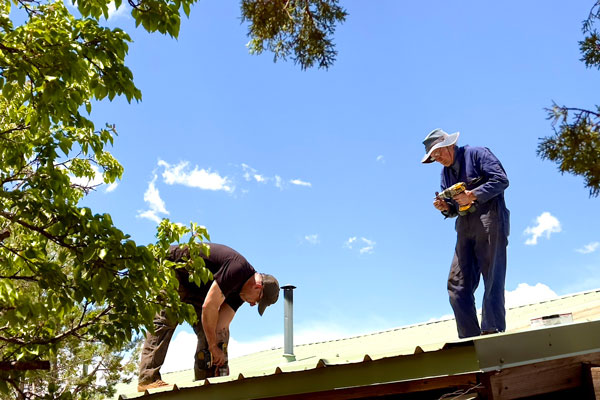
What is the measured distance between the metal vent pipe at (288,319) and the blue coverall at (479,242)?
3605 millimetres

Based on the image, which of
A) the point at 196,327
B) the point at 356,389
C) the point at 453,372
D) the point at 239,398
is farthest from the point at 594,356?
the point at 196,327

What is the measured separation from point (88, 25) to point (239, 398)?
3.13 m

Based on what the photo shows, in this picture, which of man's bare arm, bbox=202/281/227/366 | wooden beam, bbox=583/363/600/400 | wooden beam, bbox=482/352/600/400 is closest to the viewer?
wooden beam, bbox=482/352/600/400

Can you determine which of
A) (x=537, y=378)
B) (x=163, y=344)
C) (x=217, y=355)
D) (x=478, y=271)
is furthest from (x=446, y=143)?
(x=163, y=344)

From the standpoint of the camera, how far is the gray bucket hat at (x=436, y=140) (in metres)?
4.92

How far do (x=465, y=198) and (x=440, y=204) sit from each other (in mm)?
278

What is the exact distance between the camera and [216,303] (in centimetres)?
558

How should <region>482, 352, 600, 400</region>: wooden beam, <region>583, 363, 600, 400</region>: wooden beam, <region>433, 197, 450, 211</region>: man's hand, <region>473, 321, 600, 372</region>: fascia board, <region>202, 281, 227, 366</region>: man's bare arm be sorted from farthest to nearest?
1. <region>202, 281, 227, 366</region>: man's bare arm
2. <region>433, 197, 450, 211</region>: man's hand
3. <region>583, 363, 600, 400</region>: wooden beam
4. <region>482, 352, 600, 400</region>: wooden beam
5. <region>473, 321, 600, 372</region>: fascia board

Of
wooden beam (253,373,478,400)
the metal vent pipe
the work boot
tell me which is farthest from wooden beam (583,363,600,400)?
the metal vent pipe

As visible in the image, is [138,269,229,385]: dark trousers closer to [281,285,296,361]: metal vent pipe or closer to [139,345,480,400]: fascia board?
[139,345,480,400]: fascia board

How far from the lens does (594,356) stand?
365 cm

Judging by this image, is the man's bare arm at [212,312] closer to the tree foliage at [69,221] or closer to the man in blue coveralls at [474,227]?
the tree foliage at [69,221]

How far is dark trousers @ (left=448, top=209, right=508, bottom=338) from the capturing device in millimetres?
4602

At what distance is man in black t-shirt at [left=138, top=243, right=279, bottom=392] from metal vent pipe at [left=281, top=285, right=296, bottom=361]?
2160 millimetres
